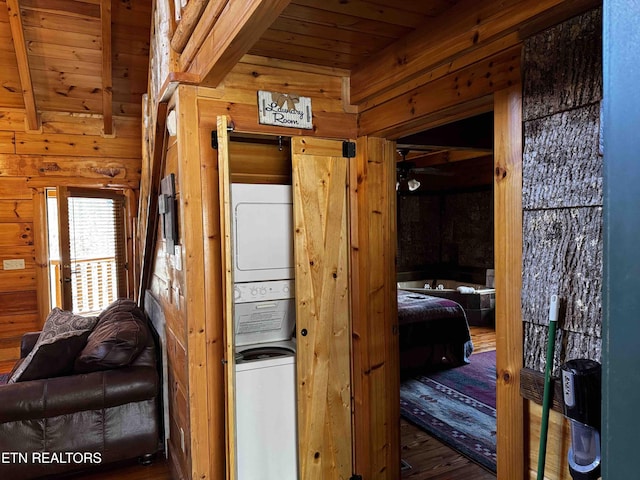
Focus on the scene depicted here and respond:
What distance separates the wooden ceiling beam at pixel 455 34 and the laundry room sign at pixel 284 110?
0.30 m

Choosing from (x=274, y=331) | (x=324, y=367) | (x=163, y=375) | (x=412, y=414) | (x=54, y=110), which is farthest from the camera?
(x=54, y=110)

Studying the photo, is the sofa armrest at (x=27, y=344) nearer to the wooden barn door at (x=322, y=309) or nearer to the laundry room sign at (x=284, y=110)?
the wooden barn door at (x=322, y=309)

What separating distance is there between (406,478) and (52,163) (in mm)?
4731

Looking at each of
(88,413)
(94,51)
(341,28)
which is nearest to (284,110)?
(341,28)

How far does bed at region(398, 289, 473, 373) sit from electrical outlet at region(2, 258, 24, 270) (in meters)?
4.28

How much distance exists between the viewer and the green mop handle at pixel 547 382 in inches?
51.4

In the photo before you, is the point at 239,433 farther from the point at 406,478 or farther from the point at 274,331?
the point at 406,478

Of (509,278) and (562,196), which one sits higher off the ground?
(562,196)

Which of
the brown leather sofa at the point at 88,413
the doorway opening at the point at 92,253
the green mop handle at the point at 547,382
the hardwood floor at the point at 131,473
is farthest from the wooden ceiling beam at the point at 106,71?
the green mop handle at the point at 547,382

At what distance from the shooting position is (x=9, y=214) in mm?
4934

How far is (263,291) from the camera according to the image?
8.38ft

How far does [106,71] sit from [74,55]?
331mm

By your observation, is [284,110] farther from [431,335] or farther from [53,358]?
[431,335]

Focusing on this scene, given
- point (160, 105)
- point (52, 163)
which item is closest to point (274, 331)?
point (160, 105)
